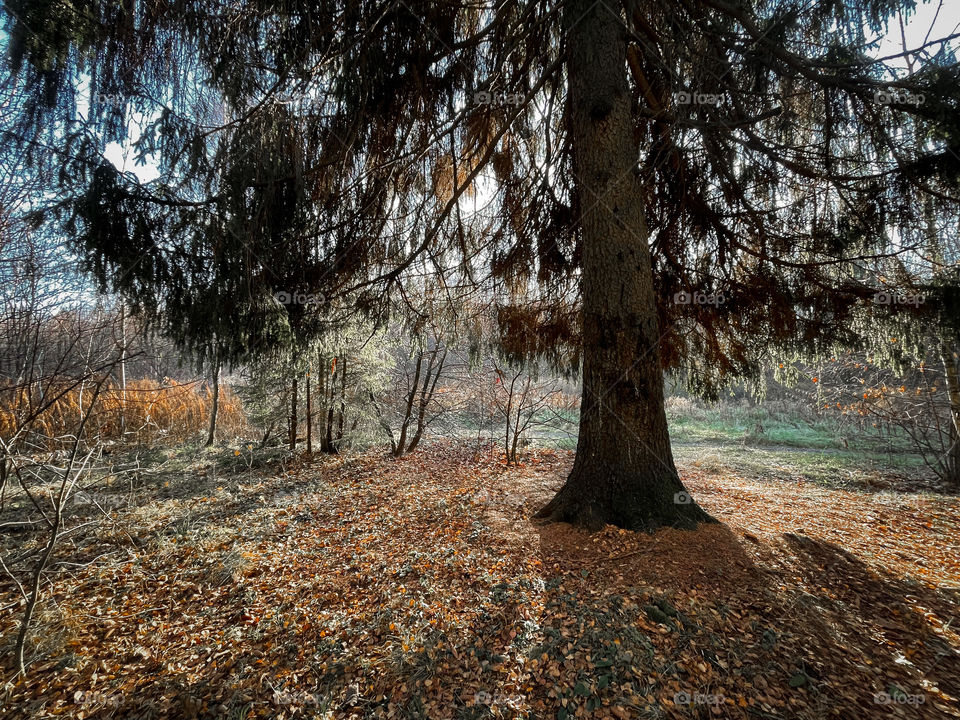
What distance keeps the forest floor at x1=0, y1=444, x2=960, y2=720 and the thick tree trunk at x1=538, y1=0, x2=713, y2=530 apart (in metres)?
0.27

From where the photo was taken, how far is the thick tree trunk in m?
3.09

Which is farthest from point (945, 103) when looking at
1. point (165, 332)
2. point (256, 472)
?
point (256, 472)

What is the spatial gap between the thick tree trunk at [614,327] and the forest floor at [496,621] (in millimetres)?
265

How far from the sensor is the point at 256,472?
5852 millimetres

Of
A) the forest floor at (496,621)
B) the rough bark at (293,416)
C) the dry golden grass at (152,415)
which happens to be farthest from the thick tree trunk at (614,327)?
the dry golden grass at (152,415)

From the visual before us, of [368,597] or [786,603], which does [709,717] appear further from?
[368,597]

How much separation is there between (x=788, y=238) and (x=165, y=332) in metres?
5.73

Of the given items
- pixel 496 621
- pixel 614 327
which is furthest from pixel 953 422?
pixel 496 621

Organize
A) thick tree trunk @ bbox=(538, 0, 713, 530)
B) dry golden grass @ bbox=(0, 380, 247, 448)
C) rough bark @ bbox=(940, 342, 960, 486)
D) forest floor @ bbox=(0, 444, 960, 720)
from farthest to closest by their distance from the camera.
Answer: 1. dry golden grass @ bbox=(0, 380, 247, 448)
2. rough bark @ bbox=(940, 342, 960, 486)
3. thick tree trunk @ bbox=(538, 0, 713, 530)
4. forest floor @ bbox=(0, 444, 960, 720)

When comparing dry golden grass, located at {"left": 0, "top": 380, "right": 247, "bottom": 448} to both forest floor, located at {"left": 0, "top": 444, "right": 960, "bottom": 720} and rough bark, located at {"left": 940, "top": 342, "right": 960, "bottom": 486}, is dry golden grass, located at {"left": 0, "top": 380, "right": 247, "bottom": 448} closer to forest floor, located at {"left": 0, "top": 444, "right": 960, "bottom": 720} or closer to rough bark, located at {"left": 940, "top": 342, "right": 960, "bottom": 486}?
forest floor, located at {"left": 0, "top": 444, "right": 960, "bottom": 720}

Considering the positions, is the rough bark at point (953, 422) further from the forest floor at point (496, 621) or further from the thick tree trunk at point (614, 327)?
the thick tree trunk at point (614, 327)

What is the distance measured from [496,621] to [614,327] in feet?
7.24

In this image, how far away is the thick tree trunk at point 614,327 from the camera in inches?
121

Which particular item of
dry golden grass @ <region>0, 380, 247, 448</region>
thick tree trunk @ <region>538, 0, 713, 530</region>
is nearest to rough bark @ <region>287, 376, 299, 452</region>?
dry golden grass @ <region>0, 380, 247, 448</region>
